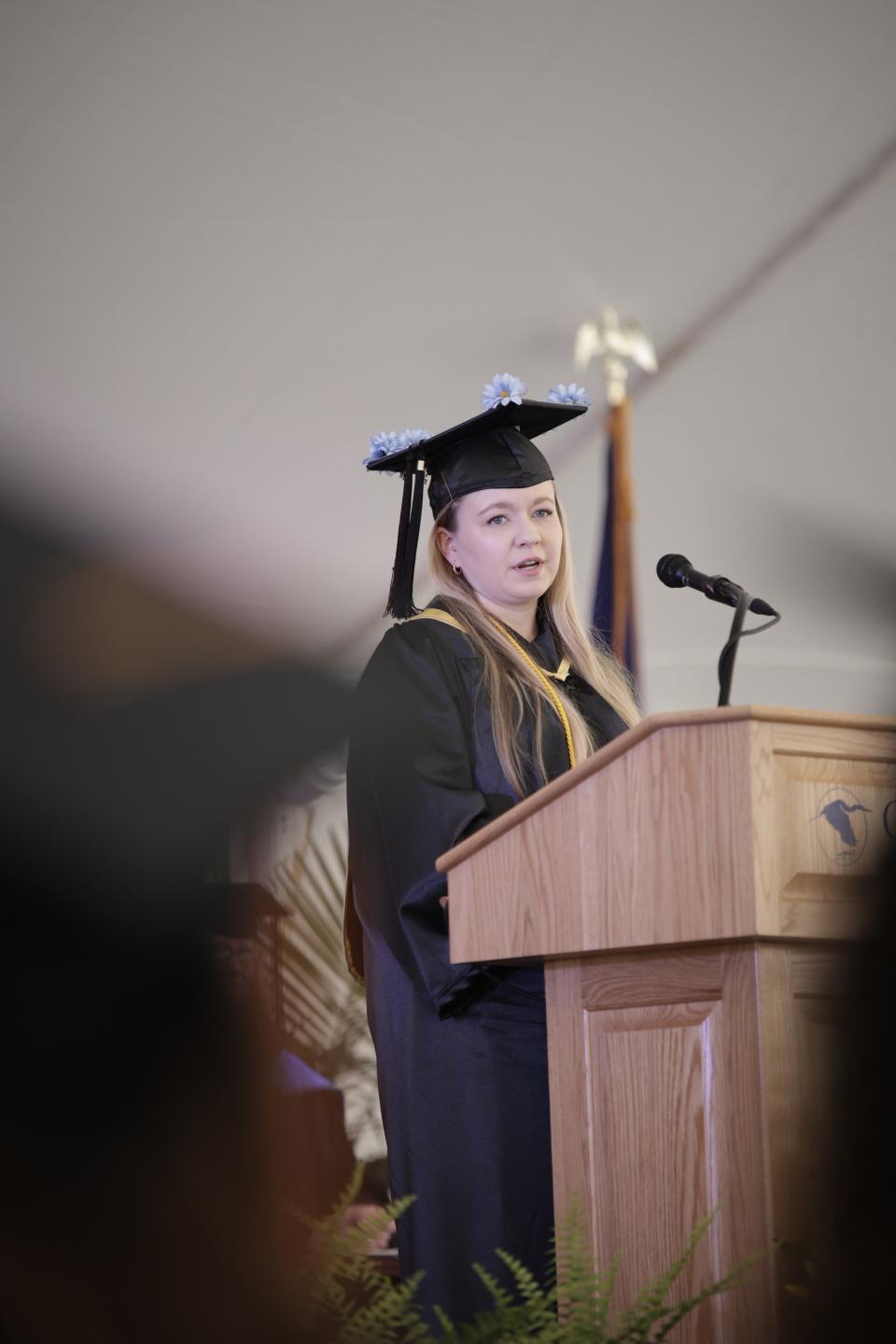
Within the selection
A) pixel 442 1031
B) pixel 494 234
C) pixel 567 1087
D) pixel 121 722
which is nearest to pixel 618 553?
pixel 494 234

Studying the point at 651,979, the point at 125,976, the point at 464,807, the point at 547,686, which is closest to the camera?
the point at 125,976

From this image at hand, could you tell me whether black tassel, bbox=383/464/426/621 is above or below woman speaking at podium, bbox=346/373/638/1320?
above

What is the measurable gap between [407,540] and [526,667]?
327 millimetres

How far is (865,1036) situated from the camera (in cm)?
56

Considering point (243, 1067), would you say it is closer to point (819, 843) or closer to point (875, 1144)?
point (875, 1144)

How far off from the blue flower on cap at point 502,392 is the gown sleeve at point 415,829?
58cm

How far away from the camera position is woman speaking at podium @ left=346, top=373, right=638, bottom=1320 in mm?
2164

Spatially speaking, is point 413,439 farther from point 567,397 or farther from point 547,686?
point 547,686

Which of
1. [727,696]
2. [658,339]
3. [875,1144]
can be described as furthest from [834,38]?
[875,1144]

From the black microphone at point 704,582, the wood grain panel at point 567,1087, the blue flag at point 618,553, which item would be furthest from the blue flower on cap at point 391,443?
the blue flag at point 618,553

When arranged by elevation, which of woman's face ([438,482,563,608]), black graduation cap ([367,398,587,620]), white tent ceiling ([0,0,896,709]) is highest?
white tent ceiling ([0,0,896,709])

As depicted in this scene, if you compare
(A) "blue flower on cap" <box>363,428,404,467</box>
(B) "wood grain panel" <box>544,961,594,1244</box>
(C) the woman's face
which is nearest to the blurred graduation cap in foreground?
(B) "wood grain panel" <box>544,961,594,1244</box>

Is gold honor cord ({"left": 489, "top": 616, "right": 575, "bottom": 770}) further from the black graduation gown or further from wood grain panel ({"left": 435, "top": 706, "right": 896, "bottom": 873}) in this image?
wood grain panel ({"left": 435, "top": 706, "right": 896, "bottom": 873})

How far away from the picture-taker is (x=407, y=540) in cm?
264
